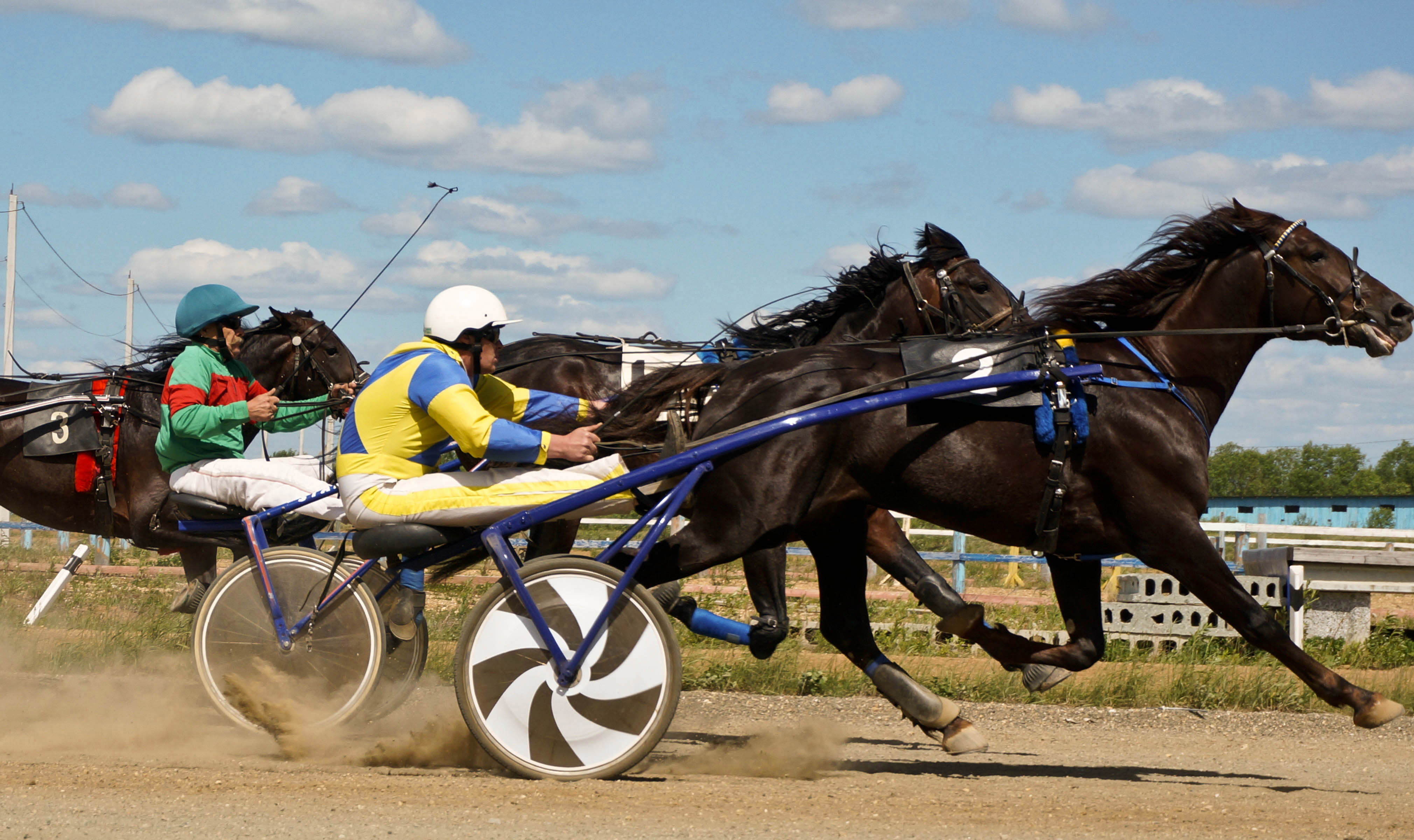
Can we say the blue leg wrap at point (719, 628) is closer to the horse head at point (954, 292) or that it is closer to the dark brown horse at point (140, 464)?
the horse head at point (954, 292)

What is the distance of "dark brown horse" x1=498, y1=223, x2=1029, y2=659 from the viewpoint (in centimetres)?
675

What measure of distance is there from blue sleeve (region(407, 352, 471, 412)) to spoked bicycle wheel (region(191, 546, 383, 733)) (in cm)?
98

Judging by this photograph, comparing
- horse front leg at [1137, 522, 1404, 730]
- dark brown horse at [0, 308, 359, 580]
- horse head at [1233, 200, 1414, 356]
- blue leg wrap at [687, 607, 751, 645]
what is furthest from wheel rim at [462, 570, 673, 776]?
horse head at [1233, 200, 1414, 356]

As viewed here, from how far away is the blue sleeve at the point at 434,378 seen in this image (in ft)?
17.4

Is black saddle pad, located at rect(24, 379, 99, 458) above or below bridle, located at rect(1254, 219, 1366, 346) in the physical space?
below

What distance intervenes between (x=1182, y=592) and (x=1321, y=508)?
3636 cm

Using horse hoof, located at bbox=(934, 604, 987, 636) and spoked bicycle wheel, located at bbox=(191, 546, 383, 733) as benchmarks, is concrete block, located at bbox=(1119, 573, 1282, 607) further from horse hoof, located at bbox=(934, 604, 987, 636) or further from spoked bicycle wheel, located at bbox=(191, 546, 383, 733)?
spoked bicycle wheel, located at bbox=(191, 546, 383, 733)

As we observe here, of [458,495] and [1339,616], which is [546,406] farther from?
[1339,616]

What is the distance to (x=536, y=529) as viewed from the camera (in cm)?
691

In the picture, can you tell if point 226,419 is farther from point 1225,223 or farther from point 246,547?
point 1225,223

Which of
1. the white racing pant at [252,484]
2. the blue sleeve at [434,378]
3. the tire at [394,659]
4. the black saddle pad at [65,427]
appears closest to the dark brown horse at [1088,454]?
the blue sleeve at [434,378]

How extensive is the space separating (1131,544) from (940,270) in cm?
248

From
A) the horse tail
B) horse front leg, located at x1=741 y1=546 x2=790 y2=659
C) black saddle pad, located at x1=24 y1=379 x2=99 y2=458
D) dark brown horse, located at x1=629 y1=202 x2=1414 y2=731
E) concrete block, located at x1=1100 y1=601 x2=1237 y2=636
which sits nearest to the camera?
dark brown horse, located at x1=629 y1=202 x2=1414 y2=731

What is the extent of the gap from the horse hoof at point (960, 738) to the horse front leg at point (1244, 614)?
1028mm
